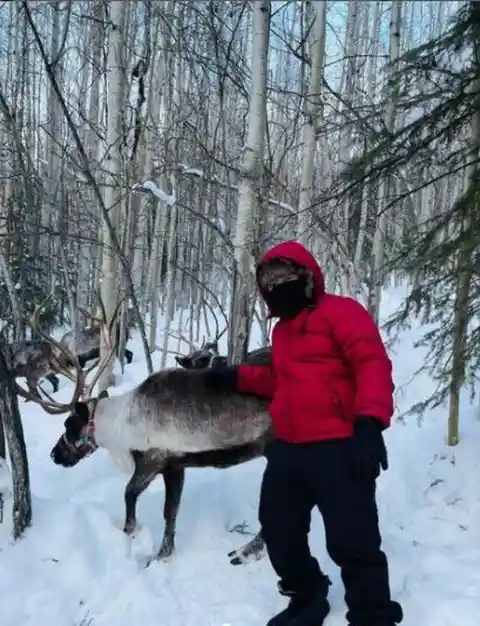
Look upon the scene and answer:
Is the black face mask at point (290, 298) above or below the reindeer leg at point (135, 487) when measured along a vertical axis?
above

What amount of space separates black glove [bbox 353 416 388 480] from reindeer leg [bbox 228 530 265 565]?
174 cm

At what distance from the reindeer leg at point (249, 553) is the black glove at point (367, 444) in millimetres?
1737

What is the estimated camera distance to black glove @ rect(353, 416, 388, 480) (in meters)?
2.84

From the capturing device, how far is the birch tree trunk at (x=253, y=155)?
204 inches

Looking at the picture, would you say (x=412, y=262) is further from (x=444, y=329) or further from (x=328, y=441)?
(x=328, y=441)

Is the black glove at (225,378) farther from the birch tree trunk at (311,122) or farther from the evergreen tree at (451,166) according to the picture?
the birch tree trunk at (311,122)

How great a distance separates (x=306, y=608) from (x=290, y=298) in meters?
1.63

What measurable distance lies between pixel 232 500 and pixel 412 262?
233cm

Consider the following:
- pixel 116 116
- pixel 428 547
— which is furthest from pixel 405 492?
pixel 116 116

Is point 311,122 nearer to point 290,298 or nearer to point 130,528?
point 290,298

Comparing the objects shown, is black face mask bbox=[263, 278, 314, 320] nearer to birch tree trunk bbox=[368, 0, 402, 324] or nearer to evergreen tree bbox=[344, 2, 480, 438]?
evergreen tree bbox=[344, 2, 480, 438]

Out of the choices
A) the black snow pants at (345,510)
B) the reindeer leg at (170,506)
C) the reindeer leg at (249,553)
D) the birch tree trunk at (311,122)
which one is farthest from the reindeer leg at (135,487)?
the birch tree trunk at (311,122)

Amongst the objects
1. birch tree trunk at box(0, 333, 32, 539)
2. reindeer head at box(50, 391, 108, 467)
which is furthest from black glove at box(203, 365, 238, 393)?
birch tree trunk at box(0, 333, 32, 539)

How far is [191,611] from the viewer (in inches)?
147
